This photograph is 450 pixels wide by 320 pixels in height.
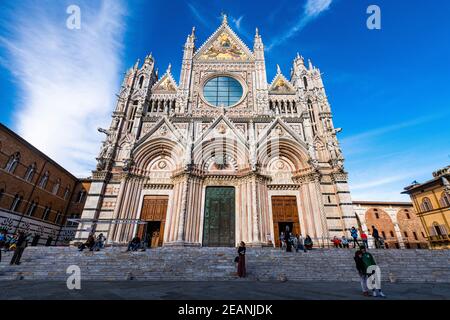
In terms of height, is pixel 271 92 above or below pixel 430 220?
above

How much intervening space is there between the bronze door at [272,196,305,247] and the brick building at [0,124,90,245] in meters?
19.0

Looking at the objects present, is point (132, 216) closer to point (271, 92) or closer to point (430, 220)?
point (271, 92)

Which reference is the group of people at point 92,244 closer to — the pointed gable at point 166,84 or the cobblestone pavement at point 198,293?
the cobblestone pavement at point 198,293

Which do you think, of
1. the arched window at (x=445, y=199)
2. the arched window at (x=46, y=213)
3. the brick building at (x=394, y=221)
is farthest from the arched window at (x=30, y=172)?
the arched window at (x=445, y=199)

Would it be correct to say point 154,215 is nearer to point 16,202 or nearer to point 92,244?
point 92,244

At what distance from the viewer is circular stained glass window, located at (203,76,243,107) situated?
21719 mm

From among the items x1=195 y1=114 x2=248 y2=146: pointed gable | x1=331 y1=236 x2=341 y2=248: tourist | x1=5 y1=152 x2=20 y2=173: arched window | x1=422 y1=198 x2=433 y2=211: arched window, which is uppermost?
x1=195 y1=114 x2=248 y2=146: pointed gable

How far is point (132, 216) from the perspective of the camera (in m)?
15.5

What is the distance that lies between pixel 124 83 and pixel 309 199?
801 inches

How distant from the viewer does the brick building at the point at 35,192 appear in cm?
1739

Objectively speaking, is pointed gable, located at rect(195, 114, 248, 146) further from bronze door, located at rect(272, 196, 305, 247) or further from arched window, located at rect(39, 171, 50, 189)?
arched window, located at rect(39, 171, 50, 189)

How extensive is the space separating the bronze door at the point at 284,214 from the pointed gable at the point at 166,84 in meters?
15.1

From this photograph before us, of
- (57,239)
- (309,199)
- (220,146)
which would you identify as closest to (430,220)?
(309,199)

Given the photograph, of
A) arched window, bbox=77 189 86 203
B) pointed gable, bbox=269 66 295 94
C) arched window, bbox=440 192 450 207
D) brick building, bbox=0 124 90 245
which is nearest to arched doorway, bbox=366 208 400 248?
arched window, bbox=440 192 450 207
